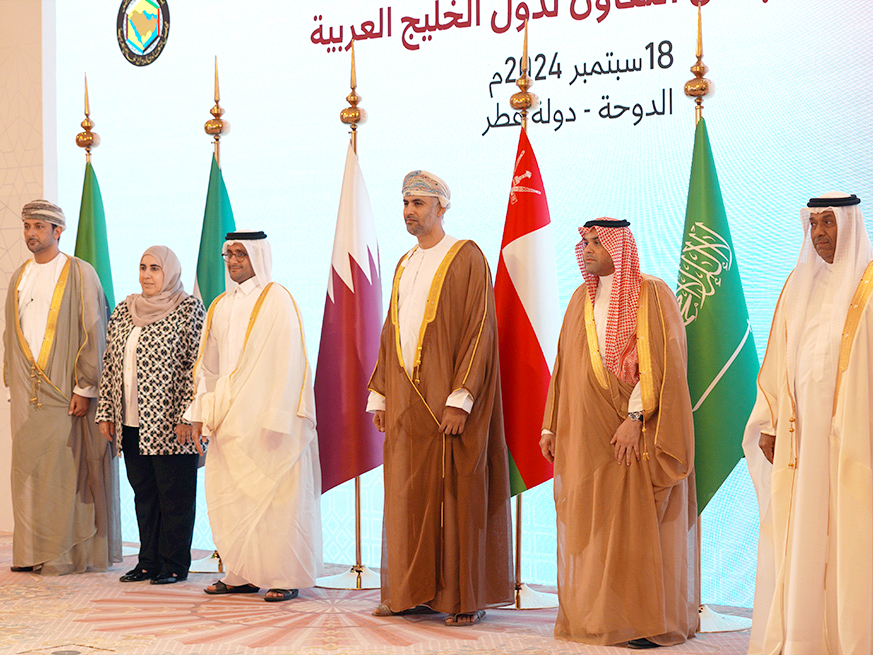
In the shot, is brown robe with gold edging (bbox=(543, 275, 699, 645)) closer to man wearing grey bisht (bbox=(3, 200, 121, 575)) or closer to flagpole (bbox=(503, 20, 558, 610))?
flagpole (bbox=(503, 20, 558, 610))

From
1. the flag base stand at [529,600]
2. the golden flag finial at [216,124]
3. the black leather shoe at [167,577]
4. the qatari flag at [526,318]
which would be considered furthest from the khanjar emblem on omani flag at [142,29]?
the flag base stand at [529,600]

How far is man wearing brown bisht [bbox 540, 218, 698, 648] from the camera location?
3.56 m

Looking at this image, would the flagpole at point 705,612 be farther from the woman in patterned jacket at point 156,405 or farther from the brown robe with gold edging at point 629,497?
the woman in patterned jacket at point 156,405

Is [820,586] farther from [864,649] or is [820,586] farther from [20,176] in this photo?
[20,176]

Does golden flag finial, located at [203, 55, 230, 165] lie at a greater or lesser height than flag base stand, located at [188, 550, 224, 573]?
greater

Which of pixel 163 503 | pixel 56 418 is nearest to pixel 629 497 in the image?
pixel 163 503

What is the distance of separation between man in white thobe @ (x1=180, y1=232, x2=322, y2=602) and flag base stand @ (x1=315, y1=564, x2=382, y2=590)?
26 centimetres

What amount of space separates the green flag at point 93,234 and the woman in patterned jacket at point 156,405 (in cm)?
67

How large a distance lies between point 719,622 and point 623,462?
2.93 feet

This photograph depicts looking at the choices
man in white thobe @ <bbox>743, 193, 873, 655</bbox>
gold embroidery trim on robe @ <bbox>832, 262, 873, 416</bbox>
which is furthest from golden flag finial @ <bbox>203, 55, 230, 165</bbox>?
gold embroidery trim on robe @ <bbox>832, 262, 873, 416</bbox>

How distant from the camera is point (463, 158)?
5.41 metres

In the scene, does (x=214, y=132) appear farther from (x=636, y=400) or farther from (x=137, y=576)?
(x=636, y=400)

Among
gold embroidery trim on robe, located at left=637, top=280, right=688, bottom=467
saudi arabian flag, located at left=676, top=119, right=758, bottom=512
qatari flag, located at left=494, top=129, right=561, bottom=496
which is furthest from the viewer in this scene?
qatari flag, located at left=494, top=129, right=561, bottom=496

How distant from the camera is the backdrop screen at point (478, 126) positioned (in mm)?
4680
